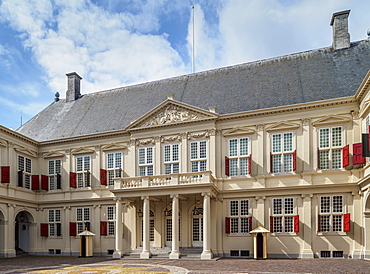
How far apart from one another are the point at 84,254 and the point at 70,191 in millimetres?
4857

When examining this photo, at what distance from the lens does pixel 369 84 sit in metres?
17.6

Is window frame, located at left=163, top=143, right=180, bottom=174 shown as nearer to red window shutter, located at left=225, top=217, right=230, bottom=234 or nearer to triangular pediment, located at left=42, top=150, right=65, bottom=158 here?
red window shutter, located at left=225, top=217, right=230, bottom=234

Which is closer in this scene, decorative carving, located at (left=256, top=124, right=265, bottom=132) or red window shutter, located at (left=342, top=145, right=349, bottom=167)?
red window shutter, located at (left=342, top=145, right=349, bottom=167)

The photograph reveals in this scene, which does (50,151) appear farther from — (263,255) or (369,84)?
(369,84)

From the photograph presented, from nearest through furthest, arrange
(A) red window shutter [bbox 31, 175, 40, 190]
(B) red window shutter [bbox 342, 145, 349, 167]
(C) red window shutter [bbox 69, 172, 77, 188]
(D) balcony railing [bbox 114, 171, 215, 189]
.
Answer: (B) red window shutter [bbox 342, 145, 349, 167], (D) balcony railing [bbox 114, 171, 215, 189], (C) red window shutter [bbox 69, 172, 77, 188], (A) red window shutter [bbox 31, 175, 40, 190]

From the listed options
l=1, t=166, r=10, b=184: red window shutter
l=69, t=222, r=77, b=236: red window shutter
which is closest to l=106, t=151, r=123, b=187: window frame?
l=69, t=222, r=77, b=236: red window shutter

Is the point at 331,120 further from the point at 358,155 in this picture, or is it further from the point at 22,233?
the point at 22,233

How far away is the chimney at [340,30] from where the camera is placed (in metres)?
23.8

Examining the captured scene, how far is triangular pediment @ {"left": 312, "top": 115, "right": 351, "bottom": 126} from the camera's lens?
799 inches

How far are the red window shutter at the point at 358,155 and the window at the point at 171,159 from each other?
35.0ft

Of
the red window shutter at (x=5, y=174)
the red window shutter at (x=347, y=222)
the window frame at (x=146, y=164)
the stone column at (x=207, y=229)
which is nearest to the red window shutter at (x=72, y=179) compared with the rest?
the red window shutter at (x=5, y=174)

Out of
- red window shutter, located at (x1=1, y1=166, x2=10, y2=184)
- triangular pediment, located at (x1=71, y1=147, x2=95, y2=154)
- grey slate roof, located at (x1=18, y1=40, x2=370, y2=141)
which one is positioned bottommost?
red window shutter, located at (x1=1, y1=166, x2=10, y2=184)

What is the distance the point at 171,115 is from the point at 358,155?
11.6 m

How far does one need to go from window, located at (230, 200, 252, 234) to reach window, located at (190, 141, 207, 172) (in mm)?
3095
